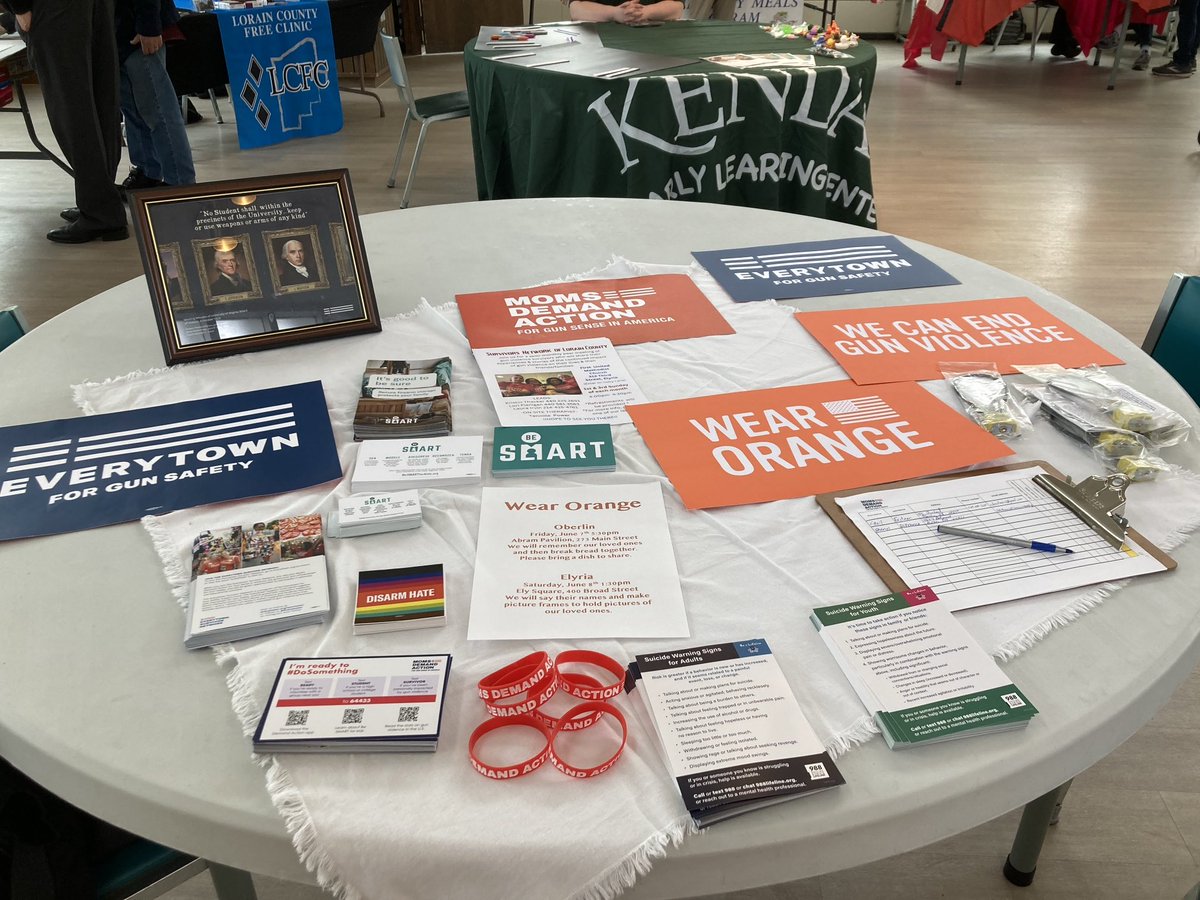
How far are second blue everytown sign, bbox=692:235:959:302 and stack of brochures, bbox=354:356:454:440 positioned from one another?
1.74 ft

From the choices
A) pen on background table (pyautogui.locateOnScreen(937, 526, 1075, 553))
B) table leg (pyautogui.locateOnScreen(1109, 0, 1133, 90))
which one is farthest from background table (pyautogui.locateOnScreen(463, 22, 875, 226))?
table leg (pyautogui.locateOnScreen(1109, 0, 1133, 90))

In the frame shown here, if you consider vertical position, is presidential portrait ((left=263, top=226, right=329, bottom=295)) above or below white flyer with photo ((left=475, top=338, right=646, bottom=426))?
above

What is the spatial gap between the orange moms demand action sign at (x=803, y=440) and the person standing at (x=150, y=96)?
379 cm

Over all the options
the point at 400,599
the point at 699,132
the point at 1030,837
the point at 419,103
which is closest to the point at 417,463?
the point at 400,599

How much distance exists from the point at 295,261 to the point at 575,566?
0.72 m

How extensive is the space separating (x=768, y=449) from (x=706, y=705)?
416mm

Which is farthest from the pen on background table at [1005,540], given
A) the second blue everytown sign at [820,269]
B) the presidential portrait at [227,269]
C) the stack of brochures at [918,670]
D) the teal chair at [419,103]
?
the teal chair at [419,103]

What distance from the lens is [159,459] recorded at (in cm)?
103

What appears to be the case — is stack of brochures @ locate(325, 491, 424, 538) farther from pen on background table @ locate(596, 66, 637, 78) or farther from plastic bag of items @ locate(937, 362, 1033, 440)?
pen on background table @ locate(596, 66, 637, 78)

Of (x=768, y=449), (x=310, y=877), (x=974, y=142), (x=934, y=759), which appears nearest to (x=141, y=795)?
(x=310, y=877)

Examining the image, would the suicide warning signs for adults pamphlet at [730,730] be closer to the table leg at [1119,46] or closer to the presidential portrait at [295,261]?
the presidential portrait at [295,261]

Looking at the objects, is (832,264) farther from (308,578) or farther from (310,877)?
(310,877)

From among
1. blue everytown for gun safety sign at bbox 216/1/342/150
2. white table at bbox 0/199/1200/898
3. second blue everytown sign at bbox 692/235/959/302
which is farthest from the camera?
blue everytown for gun safety sign at bbox 216/1/342/150

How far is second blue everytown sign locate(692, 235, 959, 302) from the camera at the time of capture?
1462 millimetres
